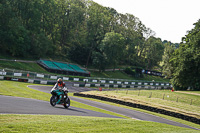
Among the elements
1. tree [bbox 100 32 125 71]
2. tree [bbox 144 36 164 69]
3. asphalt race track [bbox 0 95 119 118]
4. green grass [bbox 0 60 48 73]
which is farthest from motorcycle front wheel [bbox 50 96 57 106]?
tree [bbox 144 36 164 69]

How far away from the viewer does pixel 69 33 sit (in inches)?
3428

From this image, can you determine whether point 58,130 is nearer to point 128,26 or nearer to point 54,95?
point 54,95

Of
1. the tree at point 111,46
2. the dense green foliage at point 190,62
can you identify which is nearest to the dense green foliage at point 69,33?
the tree at point 111,46

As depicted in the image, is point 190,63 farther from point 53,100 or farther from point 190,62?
point 53,100

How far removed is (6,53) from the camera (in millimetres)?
60938

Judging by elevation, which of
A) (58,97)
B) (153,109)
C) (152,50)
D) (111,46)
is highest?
(152,50)

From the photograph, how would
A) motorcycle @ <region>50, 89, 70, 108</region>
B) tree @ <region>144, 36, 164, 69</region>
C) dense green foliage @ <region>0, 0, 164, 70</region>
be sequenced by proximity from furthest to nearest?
tree @ <region>144, 36, 164, 69</region>
dense green foliage @ <region>0, 0, 164, 70</region>
motorcycle @ <region>50, 89, 70, 108</region>

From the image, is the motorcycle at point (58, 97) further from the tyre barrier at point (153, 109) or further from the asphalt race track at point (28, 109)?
the tyre barrier at point (153, 109)

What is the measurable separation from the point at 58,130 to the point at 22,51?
56.8 meters

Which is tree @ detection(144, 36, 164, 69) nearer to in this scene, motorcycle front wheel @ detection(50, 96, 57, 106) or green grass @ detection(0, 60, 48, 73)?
green grass @ detection(0, 60, 48, 73)

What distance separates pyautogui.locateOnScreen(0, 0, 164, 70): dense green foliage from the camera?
60081 millimetres

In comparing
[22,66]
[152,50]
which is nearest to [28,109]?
[22,66]

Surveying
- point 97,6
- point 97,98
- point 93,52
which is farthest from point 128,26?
point 97,98

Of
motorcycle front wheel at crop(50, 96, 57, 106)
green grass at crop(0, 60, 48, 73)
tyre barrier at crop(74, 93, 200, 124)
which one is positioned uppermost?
green grass at crop(0, 60, 48, 73)
